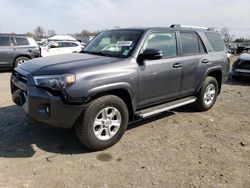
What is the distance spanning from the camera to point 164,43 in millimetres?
5199

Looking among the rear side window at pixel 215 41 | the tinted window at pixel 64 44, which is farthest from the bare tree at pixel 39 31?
the rear side window at pixel 215 41

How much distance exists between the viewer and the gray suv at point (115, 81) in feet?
12.7

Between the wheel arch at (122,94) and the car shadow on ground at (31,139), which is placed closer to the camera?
the wheel arch at (122,94)

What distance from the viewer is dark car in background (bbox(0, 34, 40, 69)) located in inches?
486

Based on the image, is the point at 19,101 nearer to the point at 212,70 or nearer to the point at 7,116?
the point at 7,116

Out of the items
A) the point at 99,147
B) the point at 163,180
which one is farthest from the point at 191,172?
the point at 99,147

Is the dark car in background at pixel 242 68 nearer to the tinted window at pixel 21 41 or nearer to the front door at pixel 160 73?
the front door at pixel 160 73

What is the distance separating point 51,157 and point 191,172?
1.89 meters

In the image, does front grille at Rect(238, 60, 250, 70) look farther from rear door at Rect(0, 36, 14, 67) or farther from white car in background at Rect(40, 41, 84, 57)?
white car in background at Rect(40, 41, 84, 57)

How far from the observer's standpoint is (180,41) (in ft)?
18.1

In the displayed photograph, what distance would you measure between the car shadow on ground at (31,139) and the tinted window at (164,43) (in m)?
1.38

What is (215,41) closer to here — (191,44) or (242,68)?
(191,44)

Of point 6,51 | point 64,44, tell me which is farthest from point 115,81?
point 64,44

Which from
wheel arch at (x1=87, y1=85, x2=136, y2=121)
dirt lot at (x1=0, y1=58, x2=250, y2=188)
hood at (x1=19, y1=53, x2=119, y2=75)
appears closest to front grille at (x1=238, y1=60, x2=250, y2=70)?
dirt lot at (x1=0, y1=58, x2=250, y2=188)
